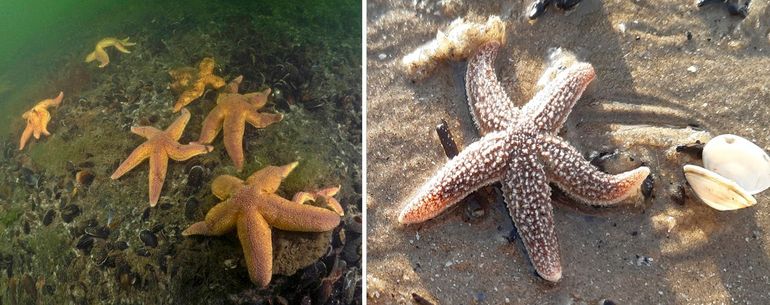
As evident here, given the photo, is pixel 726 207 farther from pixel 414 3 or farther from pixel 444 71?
pixel 414 3

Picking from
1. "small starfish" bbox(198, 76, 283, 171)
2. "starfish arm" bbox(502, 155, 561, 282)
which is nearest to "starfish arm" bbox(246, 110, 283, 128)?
"small starfish" bbox(198, 76, 283, 171)

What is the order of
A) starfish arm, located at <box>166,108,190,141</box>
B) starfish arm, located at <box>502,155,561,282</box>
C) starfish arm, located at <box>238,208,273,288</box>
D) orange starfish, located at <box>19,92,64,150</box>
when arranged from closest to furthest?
1. starfish arm, located at <box>238,208,273,288</box>
2. starfish arm, located at <box>166,108,190,141</box>
3. orange starfish, located at <box>19,92,64,150</box>
4. starfish arm, located at <box>502,155,561,282</box>

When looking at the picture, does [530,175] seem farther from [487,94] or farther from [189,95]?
[189,95]

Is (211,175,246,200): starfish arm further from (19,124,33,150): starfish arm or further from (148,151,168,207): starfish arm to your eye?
(19,124,33,150): starfish arm


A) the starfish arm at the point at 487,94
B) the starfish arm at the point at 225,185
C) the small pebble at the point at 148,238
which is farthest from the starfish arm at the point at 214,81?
the starfish arm at the point at 487,94

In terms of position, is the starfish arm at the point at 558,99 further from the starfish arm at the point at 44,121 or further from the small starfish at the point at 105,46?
the starfish arm at the point at 44,121

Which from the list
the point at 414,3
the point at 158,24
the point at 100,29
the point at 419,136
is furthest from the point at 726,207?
the point at 100,29
